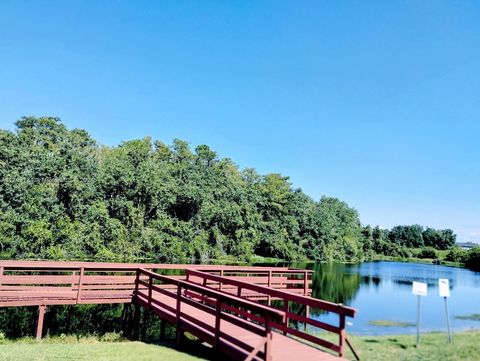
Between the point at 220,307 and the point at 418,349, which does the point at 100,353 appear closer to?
the point at 220,307

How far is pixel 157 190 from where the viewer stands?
41.2 metres

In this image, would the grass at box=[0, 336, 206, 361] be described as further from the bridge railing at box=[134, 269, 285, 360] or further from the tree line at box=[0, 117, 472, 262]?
the tree line at box=[0, 117, 472, 262]

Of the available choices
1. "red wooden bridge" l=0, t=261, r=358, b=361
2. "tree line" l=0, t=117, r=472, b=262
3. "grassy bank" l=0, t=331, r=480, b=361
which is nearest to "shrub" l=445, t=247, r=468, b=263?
"tree line" l=0, t=117, r=472, b=262

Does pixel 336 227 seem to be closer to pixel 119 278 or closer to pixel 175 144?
pixel 175 144

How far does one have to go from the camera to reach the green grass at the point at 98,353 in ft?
23.0

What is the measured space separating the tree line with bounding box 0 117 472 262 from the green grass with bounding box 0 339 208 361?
989 inches

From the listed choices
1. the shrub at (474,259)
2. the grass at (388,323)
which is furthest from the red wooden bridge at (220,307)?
the shrub at (474,259)

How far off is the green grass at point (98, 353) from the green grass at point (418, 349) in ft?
12.7

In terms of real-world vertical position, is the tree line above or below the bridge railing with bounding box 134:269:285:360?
above

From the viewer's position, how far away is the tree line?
31.7m

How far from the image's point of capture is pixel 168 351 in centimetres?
781

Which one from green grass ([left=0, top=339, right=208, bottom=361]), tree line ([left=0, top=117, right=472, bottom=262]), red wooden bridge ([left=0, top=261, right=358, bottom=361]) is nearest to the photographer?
red wooden bridge ([left=0, top=261, right=358, bottom=361])

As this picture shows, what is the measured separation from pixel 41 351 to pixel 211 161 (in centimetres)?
5338

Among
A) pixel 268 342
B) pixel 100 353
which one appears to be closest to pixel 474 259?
pixel 268 342
